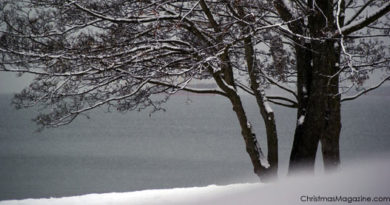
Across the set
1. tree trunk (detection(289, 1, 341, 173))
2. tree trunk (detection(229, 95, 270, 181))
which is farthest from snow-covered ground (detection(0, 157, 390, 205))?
tree trunk (detection(229, 95, 270, 181))

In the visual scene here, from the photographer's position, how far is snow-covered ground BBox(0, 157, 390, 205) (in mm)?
5141

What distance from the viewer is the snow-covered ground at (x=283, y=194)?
514 centimetres

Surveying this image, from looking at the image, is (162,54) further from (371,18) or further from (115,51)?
(371,18)

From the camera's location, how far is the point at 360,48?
409 inches

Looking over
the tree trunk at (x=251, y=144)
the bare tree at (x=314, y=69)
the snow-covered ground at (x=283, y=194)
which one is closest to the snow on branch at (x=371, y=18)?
the bare tree at (x=314, y=69)

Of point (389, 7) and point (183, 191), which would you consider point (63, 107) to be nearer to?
point (183, 191)

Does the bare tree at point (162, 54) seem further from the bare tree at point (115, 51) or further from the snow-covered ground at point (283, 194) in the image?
the snow-covered ground at point (283, 194)

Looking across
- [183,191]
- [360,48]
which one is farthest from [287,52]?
[183,191]

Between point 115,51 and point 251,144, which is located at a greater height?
point 115,51

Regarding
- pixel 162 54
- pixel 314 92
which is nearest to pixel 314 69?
pixel 314 92

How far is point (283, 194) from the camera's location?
539cm

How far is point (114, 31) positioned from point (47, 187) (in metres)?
51.8

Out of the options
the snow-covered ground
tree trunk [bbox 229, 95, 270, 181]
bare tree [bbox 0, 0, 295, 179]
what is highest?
bare tree [bbox 0, 0, 295, 179]

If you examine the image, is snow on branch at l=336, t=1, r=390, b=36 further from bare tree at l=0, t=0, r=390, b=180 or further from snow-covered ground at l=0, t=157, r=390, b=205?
snow-covered ground at l=0, t=157, r=390, b=205
